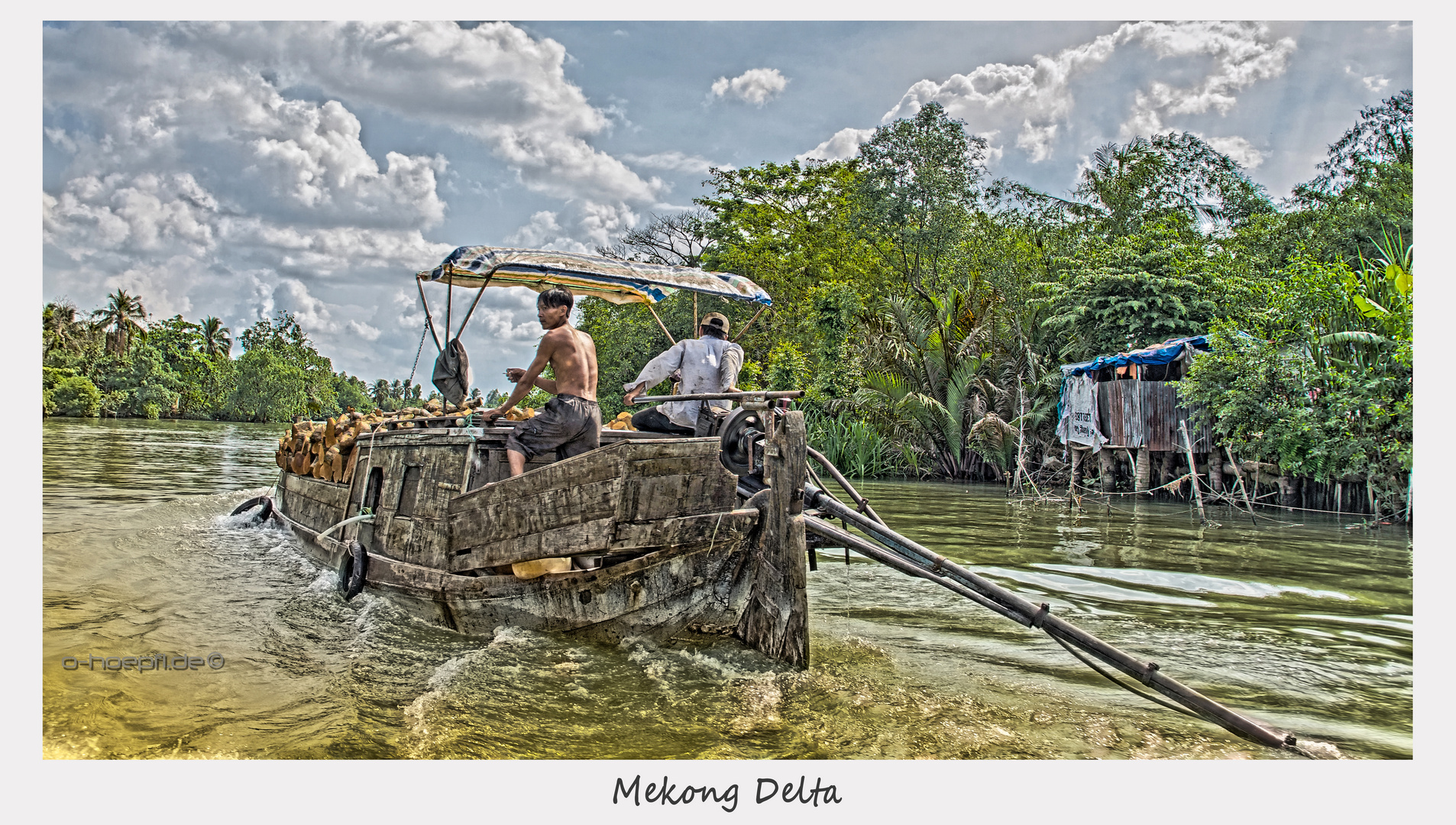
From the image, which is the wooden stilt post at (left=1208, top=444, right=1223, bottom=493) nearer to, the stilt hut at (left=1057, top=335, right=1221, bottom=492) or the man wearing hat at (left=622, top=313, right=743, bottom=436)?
the stilt hut at (left=1057, top=335, right=1221, bottom=492)

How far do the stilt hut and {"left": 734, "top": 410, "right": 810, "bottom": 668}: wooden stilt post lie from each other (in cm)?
1039

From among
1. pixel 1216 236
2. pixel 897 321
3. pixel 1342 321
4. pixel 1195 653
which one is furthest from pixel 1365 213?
pixel 1195 653

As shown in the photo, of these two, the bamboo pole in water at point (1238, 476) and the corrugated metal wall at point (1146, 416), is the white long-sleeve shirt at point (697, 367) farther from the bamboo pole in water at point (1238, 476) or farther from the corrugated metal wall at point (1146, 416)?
the corrugated metal wall at point (1146, 416)

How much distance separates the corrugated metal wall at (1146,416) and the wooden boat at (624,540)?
11245 millimetres

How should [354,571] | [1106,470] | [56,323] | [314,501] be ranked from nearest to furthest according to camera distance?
[354,571], [314,501], [56,323], [1106,470]

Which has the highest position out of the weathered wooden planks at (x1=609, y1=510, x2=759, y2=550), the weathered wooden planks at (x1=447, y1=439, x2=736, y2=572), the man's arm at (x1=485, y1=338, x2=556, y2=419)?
the man's arm at (x1=485, y1=338, x2=556, y2=419)

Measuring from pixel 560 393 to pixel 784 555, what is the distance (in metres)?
1.71

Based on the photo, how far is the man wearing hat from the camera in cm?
597

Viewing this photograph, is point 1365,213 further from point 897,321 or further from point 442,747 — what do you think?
point 442,747

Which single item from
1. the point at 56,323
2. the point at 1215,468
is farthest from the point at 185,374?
the point at 1215,468

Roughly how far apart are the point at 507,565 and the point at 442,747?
1.37 meters

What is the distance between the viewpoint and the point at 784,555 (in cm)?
416

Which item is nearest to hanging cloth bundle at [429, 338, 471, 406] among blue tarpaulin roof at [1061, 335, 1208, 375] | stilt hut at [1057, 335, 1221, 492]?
stilt hut at [1057, 335, 1221, 492]

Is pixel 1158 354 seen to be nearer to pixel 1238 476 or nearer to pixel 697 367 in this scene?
pixel 1238 476
